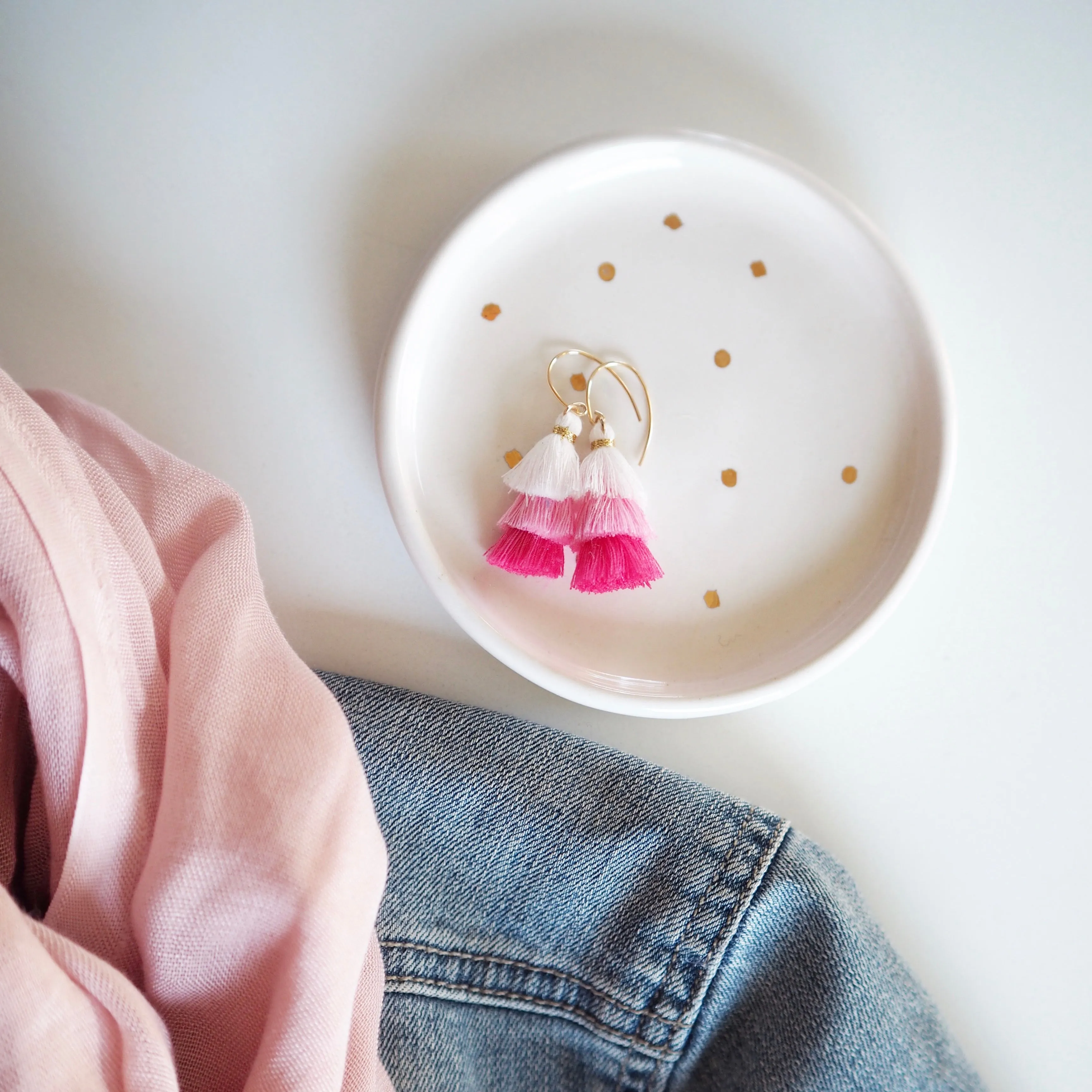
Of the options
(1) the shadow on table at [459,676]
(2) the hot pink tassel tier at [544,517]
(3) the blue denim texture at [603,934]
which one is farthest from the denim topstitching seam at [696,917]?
(2) the hot pink tassel tier at [544,517]

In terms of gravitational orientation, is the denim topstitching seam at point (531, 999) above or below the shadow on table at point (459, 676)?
below

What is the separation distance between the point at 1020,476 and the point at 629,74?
410 millimetres

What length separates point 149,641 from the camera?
0.40 meters

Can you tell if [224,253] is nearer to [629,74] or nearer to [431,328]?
[431,328]

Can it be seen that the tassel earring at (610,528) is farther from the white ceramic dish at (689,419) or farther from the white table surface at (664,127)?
the white table surface at (664,127)

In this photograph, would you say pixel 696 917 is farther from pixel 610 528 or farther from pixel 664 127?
pixel 664 127

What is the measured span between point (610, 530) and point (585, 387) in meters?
0.10

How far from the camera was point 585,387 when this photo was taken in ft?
1.71

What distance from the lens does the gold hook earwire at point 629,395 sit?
519 millimetres

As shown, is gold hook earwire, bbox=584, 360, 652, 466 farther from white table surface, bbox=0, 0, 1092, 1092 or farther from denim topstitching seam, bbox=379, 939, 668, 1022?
denim topstitching seam, bbox=379, 939, 668, 1022

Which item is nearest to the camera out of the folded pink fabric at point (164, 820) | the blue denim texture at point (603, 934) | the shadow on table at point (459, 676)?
the folded pink fabric at point (164, 820)

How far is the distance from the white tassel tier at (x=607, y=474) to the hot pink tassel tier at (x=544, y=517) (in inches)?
0.7

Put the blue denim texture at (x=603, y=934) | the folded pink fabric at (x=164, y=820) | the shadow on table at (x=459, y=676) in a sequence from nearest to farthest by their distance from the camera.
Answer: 1. the folded pink fabric at (x=164, y=820)
2. the blue denim texture at (x=603, y=934)
3. the shadow on table at (x=459, y=676)

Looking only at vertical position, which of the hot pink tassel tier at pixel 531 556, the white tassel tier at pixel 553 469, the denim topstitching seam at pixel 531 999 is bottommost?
the denim topstitching seam at pixel 531 999
